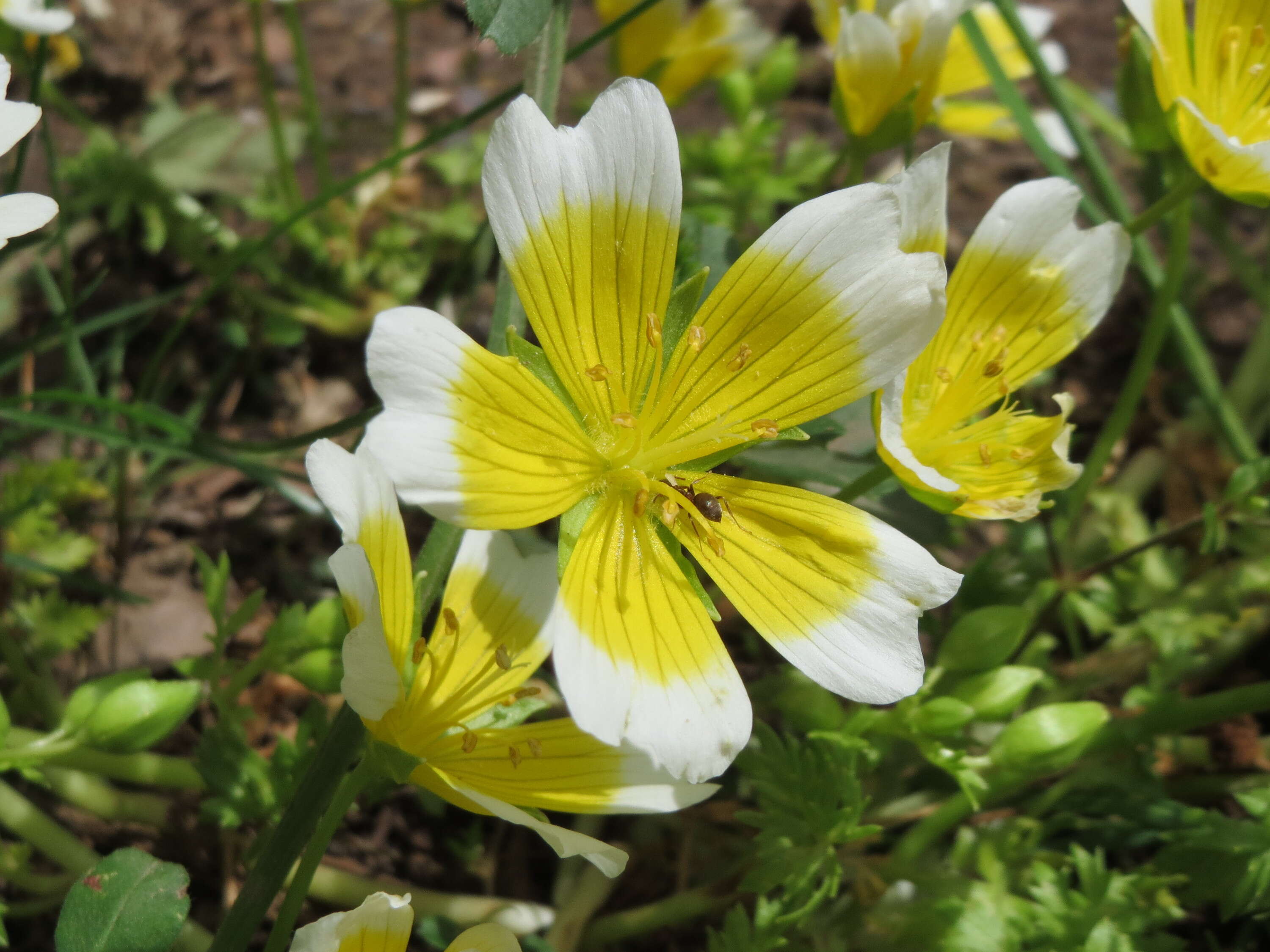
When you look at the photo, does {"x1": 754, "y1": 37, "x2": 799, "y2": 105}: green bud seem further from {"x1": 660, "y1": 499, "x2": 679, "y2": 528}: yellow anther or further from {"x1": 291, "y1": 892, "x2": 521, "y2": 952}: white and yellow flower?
{"x1": 291, "y1": 892, "x2": 521, "y2": 952}: white and yellow flower

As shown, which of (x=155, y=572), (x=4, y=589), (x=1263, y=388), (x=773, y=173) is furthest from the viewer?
(x=773, y=173)

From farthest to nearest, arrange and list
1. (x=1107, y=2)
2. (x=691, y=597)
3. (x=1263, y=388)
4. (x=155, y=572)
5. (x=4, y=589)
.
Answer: (x=1107, y=2) < (x=1263, y=388) < (x=155, y=572) < (x=4, y=589) < (x=691, y=597)

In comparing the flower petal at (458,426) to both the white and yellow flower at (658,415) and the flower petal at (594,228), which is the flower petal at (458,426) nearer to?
the white and yellow flower at (658,415)

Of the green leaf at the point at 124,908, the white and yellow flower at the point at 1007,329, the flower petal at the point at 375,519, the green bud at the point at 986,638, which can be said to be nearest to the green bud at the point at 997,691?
the green bud at the point at 986,638

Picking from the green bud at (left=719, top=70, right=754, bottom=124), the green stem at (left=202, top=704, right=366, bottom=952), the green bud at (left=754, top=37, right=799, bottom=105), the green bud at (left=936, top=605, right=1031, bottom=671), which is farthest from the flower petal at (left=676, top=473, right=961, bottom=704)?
the green bud at (left=754, top=37, right=799, bottom=105)

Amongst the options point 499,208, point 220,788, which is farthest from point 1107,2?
point 220,788

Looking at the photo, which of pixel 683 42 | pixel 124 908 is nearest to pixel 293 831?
pixel 124 908

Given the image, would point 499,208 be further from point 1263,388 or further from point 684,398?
point 1263,388
